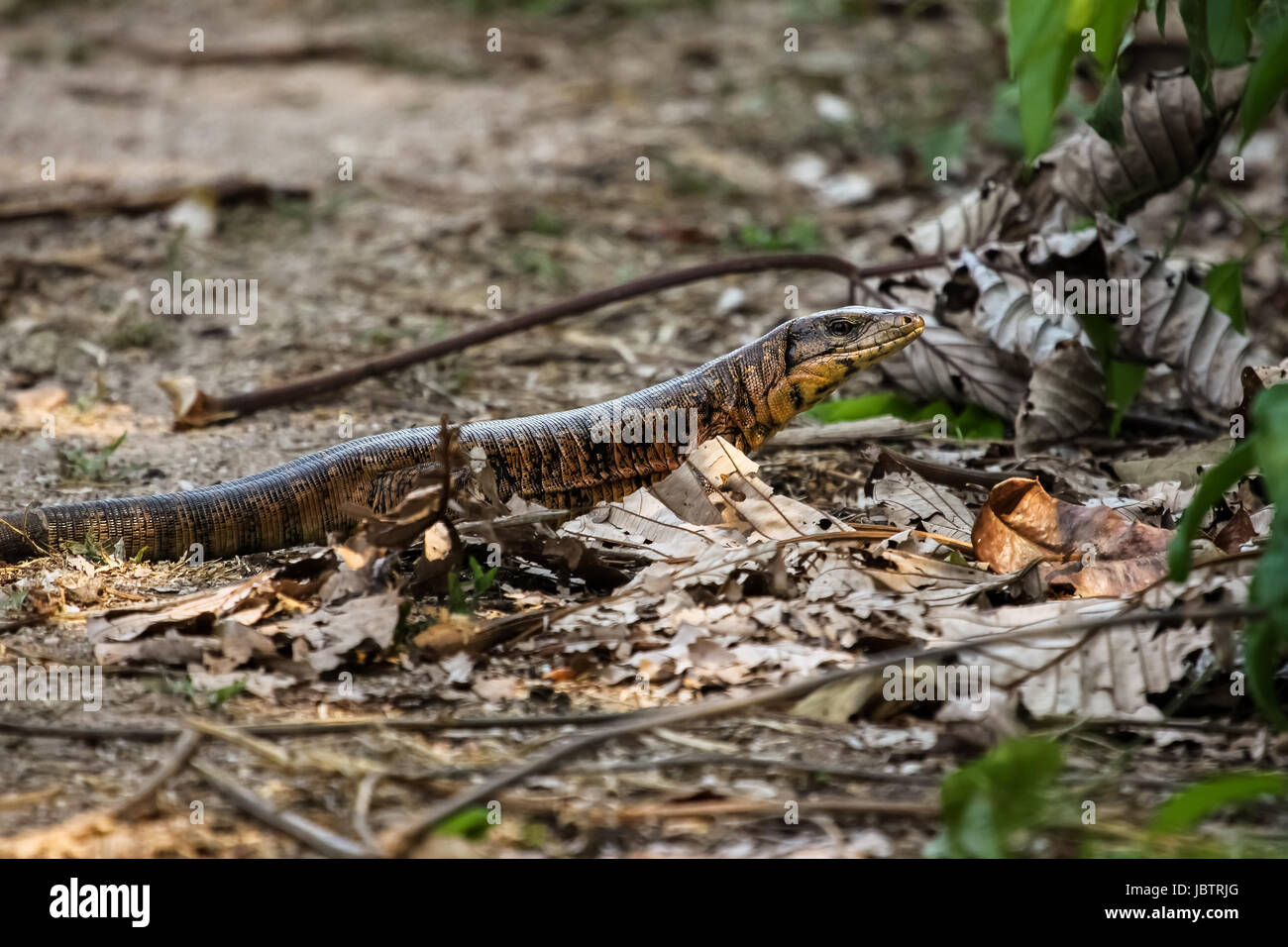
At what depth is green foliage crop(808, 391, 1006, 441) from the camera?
592 cm

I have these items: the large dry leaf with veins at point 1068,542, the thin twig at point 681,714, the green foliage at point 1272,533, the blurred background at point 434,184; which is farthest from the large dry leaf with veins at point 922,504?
the blurred background at point 434,184

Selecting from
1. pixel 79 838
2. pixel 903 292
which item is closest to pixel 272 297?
pixel 903 292

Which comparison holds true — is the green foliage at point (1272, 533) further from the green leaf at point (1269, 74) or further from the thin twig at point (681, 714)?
the green leaf at point (1269, 74)

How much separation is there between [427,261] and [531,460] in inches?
150

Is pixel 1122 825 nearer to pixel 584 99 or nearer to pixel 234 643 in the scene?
pixel 234 643

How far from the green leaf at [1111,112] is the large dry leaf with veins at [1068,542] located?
150 cm

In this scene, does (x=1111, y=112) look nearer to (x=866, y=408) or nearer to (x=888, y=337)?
(x=888, y=337)

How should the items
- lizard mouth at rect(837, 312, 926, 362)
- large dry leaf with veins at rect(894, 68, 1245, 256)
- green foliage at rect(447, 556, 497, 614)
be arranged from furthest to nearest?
1. large dry leaf with veins at rect(894, 68, 1245, 256)
2. lizard mouth at rect(837, 312, 926, 362)
3. green foliage at rect(447, 556, 497, 614)

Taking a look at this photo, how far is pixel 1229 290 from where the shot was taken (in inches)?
225

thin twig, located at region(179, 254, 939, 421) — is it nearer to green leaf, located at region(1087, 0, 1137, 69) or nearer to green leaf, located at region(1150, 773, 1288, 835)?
green leaf, located at region(1087, 0, 1137, 69)

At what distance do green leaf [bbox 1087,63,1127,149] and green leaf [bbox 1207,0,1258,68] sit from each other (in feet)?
2.89

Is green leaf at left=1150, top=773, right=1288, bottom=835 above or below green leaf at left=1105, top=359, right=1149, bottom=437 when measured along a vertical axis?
below

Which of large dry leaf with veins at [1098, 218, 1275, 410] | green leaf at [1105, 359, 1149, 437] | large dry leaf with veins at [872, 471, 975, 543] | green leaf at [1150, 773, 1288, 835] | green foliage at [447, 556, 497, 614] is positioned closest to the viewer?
green leaf at [1150, 773, 1288, 835]

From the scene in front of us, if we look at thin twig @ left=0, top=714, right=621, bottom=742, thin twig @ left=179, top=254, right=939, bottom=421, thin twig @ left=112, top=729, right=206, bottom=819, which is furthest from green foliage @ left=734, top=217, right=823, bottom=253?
thin twig @ left=112, top=729, right=206, bottom=819
